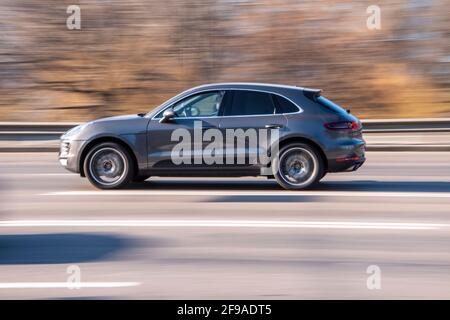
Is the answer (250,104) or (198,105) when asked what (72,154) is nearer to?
(198,105)

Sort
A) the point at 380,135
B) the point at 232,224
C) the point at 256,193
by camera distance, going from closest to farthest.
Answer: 1. the point at 232,224
2. the point at 256,193
3. the point at 380,135

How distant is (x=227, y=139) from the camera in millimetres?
11078

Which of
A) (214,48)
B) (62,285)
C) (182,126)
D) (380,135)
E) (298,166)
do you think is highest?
(214,48)

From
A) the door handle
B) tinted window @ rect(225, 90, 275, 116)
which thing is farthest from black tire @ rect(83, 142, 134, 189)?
the door handle

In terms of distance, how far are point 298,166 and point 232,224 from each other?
2790 millimetres

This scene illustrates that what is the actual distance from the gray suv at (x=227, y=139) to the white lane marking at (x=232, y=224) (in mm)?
2367

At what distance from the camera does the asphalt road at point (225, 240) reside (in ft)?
20.3

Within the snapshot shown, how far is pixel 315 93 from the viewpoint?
11.3 meters

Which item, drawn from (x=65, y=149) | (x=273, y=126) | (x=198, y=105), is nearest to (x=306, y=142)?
(x=273, y=126)

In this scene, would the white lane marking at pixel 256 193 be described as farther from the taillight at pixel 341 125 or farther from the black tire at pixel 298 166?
the taillight at pixel 341 125

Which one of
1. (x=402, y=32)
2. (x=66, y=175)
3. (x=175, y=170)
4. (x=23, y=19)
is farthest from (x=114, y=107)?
(x=175, y=170)

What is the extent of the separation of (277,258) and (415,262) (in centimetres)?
119

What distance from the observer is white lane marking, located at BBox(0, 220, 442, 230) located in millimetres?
8547

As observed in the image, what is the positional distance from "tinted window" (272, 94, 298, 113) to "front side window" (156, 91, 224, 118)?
80 centimetres
